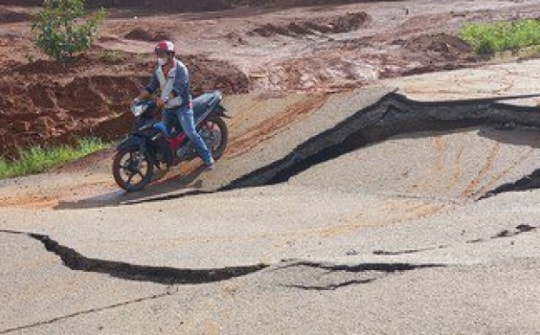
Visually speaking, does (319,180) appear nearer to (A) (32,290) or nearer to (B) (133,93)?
(A) (32,290)

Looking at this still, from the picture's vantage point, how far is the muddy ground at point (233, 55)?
564 inches

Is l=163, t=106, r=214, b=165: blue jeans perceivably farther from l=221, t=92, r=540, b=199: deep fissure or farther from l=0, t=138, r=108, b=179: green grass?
l=0, t=138, r=108, b=179: green grass

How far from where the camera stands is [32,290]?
5.85 meters

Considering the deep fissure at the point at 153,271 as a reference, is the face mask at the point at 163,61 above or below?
above

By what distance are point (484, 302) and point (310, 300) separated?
3.50ft

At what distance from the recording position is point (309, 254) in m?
6.10

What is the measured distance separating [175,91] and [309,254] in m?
4.82

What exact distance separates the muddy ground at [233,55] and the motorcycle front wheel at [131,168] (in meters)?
3.72

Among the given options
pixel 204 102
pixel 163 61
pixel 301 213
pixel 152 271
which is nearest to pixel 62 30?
pixel 204 102

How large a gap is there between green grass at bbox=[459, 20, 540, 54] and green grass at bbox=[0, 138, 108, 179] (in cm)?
859

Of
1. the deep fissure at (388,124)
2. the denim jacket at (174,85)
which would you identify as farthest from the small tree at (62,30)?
the deep fissure at (388,124)

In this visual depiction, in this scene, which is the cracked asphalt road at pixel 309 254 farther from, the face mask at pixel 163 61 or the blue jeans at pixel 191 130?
the face mask at pixel 163 61

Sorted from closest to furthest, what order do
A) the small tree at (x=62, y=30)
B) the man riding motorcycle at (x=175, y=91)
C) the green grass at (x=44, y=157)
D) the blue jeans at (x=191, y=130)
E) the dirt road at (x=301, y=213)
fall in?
the dirt road at (x=301, y=213) → the man riding motorcycle at (x=175, y=91) → the blue jeans at (x=191, y=130) → the green grass at (x=44, y=157) → the small tree at (x=62, y=30)

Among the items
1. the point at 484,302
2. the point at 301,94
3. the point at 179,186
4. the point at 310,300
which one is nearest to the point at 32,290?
the point at 310,300
